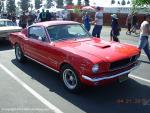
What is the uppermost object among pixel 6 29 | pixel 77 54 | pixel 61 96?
pixel 6 29

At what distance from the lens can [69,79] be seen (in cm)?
613

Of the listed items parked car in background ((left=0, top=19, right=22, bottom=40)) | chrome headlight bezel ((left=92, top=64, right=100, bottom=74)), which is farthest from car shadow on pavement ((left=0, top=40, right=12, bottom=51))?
chrome headlight bezel ((left=92, top=64, right=100, bottom=74))

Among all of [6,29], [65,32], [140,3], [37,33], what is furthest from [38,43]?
[140,3]

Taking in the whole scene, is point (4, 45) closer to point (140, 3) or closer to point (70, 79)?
point (70, 79)

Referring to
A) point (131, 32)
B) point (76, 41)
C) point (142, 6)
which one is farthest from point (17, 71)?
point (131, 32)

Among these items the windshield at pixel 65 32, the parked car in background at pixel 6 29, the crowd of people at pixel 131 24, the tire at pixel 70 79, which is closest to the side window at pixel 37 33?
the windshield at pixel 65 32

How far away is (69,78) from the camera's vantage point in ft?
20.1

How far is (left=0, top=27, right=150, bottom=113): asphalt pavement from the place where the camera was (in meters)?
5.21

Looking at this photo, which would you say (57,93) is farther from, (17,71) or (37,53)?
(17,71)

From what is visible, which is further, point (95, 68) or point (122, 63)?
point (122, 63)

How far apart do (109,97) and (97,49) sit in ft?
3.67

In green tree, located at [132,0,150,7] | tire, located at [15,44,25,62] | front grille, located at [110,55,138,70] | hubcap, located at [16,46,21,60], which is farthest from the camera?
green tree, located at [132,0,150,7]

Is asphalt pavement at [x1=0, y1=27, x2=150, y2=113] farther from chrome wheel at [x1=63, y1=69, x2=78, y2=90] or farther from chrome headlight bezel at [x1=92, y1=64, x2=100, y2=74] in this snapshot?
chrome headlight bezel at [x1=92, y1=64, x2=100, y2=74]

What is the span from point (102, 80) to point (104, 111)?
66 centimetres
